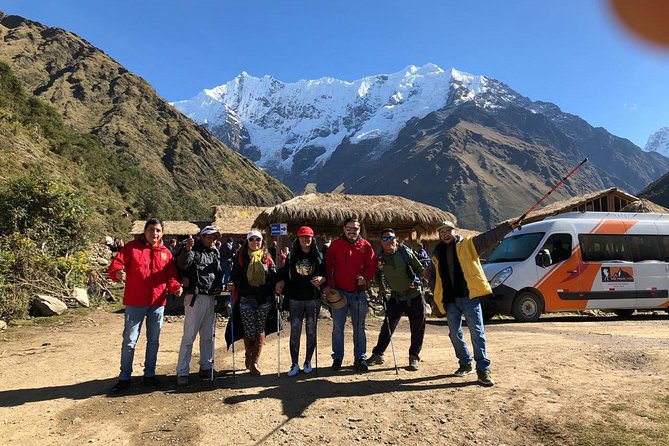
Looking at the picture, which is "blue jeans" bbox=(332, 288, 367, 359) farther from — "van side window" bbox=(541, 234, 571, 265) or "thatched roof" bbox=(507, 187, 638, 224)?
"thatched roof" bbox=(507, 187, 638, 224)

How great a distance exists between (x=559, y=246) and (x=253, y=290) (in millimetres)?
8399

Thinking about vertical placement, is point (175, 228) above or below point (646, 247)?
above

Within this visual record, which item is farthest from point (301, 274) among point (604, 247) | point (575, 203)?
point (575, 203)

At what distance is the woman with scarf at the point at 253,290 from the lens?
5605 millimetres

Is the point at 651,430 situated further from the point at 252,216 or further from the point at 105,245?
the point at 252,216

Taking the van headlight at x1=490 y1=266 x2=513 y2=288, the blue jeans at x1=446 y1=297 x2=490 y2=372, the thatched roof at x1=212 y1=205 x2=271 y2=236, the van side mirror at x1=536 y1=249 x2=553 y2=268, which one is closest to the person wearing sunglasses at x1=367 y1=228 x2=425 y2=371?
the blue jeans at x1=446 y1=297 x2=490 y2=372

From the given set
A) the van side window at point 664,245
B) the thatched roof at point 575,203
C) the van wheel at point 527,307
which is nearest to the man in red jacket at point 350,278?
the van wheel at point 527,307

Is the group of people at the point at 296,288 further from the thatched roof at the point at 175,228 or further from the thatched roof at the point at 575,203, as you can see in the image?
the thatched roof at the point at 175,228

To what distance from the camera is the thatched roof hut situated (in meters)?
29.7

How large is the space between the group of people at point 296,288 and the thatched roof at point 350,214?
10469 mm

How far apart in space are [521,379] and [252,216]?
101ft

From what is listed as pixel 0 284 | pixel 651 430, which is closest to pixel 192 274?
pixel 651 430

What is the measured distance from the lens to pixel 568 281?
10.7m

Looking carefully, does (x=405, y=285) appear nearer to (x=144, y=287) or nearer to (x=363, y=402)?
(x=363, y=402)
